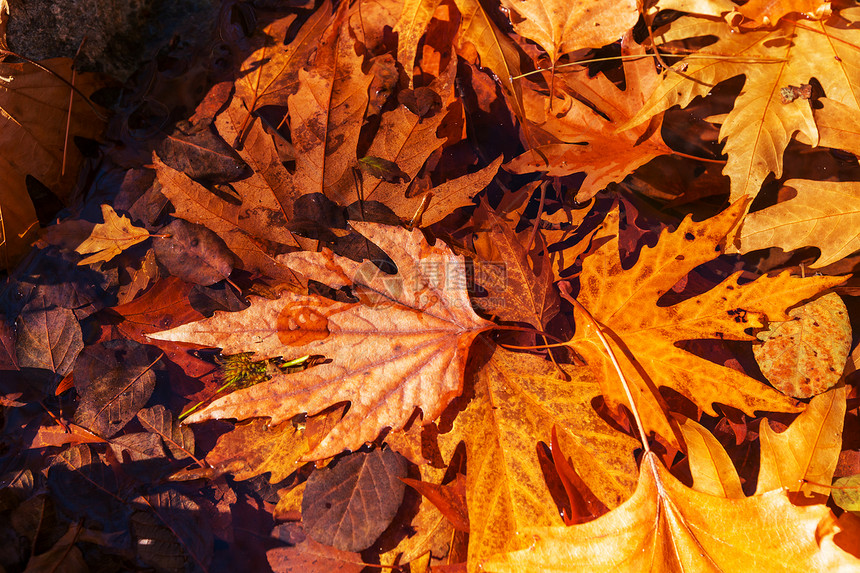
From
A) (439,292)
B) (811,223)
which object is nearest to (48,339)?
(439,292)

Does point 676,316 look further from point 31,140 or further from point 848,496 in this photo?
point 31,140

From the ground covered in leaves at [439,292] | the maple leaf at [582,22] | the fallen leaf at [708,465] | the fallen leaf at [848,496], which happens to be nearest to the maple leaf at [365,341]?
the ground covered in leaves at [439,292]

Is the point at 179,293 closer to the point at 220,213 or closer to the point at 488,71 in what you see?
the point at 220,213

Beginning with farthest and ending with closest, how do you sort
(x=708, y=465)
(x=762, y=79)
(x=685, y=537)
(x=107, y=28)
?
1. (x=107, y=28)
2. (x=762, y=79)
3. (x=708, y=465)
4. (x=685, y=537)

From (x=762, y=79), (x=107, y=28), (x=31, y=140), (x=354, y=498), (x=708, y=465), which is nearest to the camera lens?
(x=708, y=465)

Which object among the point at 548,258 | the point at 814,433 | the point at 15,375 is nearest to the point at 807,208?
the point at 814,433

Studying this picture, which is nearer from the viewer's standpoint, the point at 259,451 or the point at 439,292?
the point at 439,292

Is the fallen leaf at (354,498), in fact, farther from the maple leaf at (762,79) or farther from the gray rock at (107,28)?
the gray rock at (107,28)
